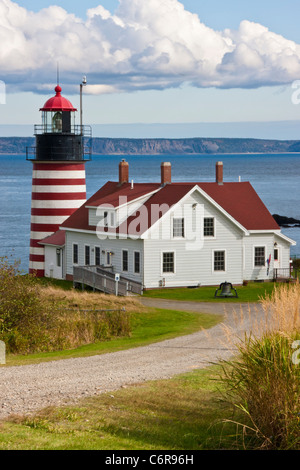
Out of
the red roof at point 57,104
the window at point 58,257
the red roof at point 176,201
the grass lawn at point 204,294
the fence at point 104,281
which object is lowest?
A: the grass lawn at point 204,294

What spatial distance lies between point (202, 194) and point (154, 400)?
1045 inches

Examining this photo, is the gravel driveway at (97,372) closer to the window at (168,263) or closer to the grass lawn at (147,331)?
the grass lawn at (147,331)

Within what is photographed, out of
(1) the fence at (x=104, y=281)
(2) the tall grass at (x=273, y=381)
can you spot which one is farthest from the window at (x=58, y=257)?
(2) the tall grass at (x=273, y=381)

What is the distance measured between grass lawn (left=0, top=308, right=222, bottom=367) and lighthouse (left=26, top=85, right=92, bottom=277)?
1752 cm

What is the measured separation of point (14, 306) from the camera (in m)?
22.9

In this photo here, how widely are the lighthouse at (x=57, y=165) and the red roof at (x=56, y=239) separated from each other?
600 mm

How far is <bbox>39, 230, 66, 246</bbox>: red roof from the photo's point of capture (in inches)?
1805

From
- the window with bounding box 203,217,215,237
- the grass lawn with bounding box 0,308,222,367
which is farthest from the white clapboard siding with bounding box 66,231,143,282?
the grass lawn with bounding box 0,308,222,367

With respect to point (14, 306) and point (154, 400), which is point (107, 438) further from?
point (14, 306)

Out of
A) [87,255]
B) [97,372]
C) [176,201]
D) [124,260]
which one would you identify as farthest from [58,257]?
[97,372]

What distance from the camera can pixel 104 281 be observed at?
38094 mm

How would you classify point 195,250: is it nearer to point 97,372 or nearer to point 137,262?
point 137,262

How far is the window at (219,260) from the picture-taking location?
134 feet
